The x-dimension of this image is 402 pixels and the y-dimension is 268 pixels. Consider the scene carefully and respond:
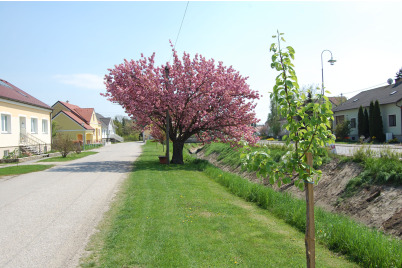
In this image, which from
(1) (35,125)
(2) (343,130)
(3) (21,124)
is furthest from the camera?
(2) (343,130)

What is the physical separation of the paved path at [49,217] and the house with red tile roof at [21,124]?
11.9m

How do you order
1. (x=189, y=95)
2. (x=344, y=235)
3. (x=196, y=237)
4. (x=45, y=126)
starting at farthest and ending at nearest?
(x=45, y=126)
(x=189, y=95)
(x=196, y=237)
(x=344, y=235)

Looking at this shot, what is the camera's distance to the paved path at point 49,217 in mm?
4840

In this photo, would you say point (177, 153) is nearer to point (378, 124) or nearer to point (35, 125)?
point (35, 125)

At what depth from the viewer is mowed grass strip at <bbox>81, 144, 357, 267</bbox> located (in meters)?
4.61

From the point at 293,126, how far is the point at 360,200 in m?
6.28

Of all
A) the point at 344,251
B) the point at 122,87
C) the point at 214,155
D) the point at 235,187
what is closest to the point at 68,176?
the point at 122,87

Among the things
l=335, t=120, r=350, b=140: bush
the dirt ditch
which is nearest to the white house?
l=335, t=120, r=350, b=140: bush

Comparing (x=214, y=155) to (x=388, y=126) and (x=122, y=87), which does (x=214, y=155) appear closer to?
(x=122, y=87)

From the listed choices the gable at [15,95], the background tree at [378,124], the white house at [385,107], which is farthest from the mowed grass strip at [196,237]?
the background tree at [378,124]

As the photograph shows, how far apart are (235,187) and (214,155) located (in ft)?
57.0

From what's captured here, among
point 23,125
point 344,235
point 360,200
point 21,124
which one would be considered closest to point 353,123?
point 360,200

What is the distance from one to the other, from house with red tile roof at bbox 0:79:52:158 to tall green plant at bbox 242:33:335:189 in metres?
23.5

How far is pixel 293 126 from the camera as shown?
10.7ft
